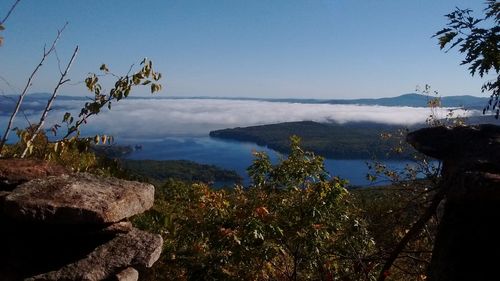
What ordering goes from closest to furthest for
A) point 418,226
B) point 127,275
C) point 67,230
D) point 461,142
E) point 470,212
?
point 470,212 → point 418,226 → point 461,142 → point 67,230 → point 127,275

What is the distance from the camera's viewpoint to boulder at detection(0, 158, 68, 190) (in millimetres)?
6895

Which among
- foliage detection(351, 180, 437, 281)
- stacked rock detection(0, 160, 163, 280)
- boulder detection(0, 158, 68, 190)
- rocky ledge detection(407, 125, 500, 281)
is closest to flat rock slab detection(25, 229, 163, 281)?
stacked rock detection(0, 160, 163, 280)

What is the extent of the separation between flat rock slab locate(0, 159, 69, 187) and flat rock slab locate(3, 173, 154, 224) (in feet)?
1.23

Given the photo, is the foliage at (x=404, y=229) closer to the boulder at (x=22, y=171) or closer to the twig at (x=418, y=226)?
the twig at (x=418, y=226)

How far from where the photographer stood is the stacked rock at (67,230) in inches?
239

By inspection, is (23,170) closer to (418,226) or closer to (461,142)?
(418,226)

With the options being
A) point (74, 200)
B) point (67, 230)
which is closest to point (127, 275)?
point (67, 230)

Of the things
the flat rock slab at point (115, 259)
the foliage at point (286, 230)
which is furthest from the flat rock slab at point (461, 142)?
the flat rock slab at point (115, 259)

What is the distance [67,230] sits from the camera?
6473 mm

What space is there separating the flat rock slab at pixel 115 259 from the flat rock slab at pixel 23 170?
171 centimetres

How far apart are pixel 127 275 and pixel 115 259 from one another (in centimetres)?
32

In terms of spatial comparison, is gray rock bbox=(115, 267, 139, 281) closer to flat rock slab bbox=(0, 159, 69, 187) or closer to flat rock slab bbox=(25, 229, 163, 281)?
flat rock slab bbox=(25, 229, 163, 281)

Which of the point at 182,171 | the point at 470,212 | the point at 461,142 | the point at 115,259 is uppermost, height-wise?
the point at 461,142

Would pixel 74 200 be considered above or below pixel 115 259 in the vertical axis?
above
